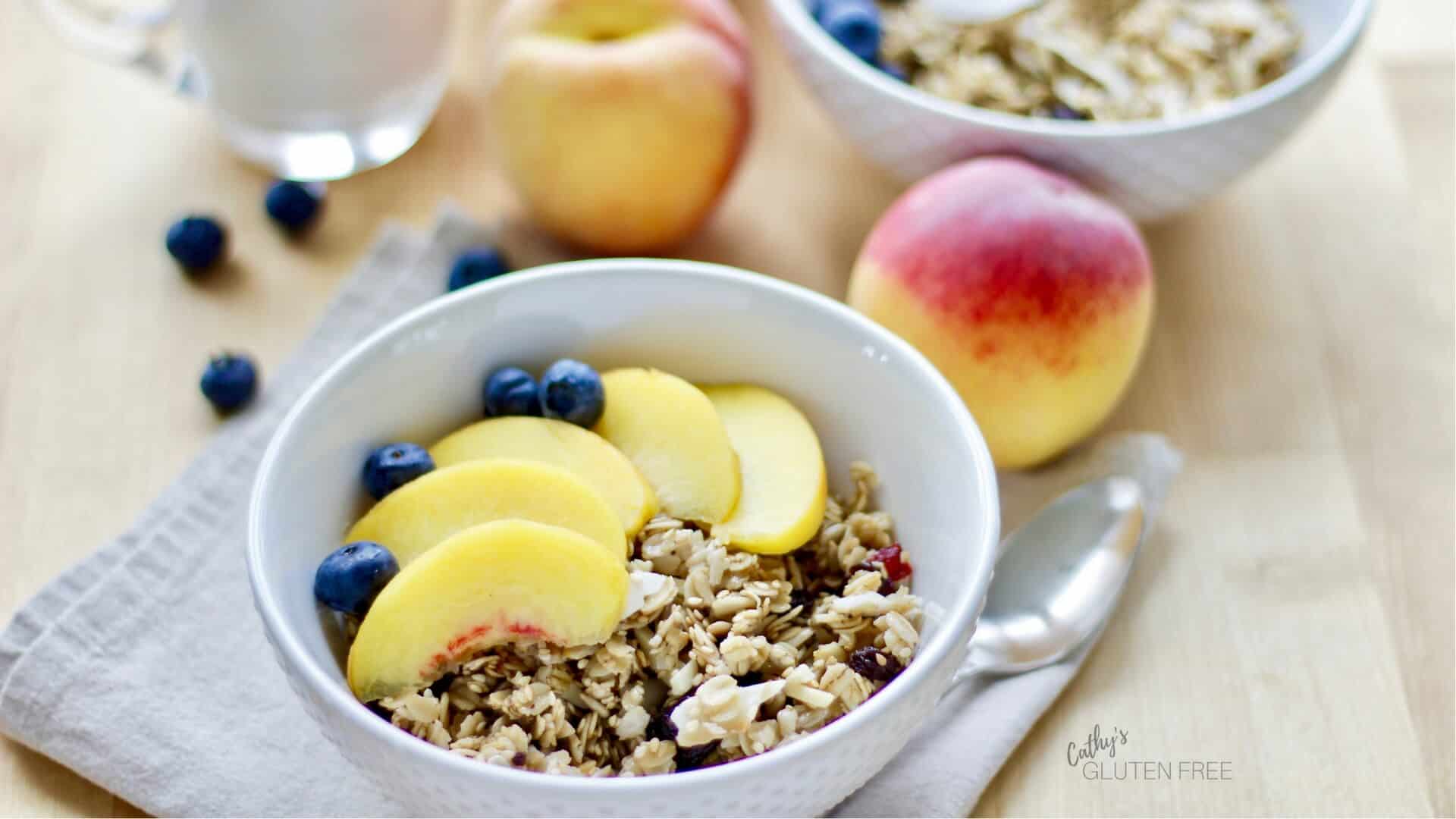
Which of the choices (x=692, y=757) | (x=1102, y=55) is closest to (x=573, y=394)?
(x=692, y=757)

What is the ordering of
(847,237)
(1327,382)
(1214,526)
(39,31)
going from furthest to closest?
(39,31), (847,237), (1327,382), (1214,526)

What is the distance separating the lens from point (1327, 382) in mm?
1188

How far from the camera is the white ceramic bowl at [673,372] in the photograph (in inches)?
27.8

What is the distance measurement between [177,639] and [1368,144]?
1.22 m

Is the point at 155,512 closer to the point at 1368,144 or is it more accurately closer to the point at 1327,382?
the point at 1327,382

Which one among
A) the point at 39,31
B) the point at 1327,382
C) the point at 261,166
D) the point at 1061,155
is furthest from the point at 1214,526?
the point at 39,31

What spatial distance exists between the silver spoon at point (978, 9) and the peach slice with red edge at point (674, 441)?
1.71 feet

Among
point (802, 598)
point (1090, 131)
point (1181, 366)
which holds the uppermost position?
point (1090, 131)

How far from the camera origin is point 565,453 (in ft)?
2.97

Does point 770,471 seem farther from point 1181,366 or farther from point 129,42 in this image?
point 129,42

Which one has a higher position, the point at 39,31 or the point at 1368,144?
the point at 39,31

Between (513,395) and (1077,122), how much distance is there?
57 cm

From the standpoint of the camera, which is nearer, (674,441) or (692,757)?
(692,757)

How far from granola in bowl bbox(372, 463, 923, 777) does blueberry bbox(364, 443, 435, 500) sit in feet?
0.48
